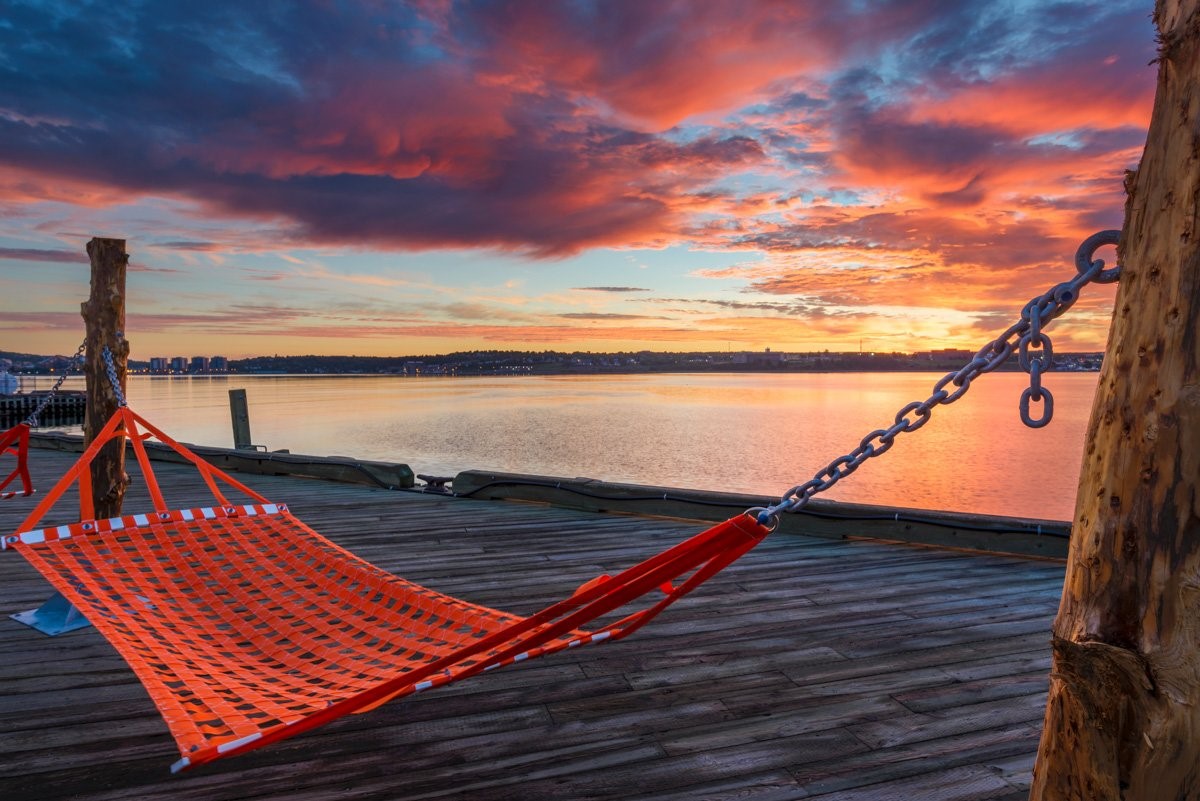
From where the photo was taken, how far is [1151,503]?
108 cm

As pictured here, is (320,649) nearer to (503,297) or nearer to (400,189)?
(400,189)

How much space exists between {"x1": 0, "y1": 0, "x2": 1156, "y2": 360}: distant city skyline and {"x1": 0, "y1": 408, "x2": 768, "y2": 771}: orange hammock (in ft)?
14.5

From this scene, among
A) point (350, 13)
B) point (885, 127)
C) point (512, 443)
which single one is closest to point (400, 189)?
point (350, 13)

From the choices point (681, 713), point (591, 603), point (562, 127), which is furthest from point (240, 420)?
point (591, 603)

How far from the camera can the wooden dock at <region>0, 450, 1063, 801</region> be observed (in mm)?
1973

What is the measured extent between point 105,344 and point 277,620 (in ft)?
6.18

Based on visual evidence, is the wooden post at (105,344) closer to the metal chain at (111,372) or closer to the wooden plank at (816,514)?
the metal chain at (111,372)

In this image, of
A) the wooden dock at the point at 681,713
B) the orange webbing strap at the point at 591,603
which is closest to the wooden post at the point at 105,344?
Answer: the wooden dock at the point at 681,713

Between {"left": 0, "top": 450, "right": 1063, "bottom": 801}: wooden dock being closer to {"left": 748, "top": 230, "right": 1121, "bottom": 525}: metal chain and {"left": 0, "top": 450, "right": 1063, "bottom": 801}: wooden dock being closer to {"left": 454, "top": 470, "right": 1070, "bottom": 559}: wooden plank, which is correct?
{"left": 454, "top": 470, "right": 1070, "bottom": 559}: wooden plank

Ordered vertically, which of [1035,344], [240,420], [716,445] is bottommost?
[716,445]

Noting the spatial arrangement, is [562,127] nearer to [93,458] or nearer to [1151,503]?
[93,458]

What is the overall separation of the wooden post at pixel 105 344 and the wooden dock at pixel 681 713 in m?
0.70

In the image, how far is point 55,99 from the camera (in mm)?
14000

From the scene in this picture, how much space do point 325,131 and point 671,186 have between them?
839 centimetres
